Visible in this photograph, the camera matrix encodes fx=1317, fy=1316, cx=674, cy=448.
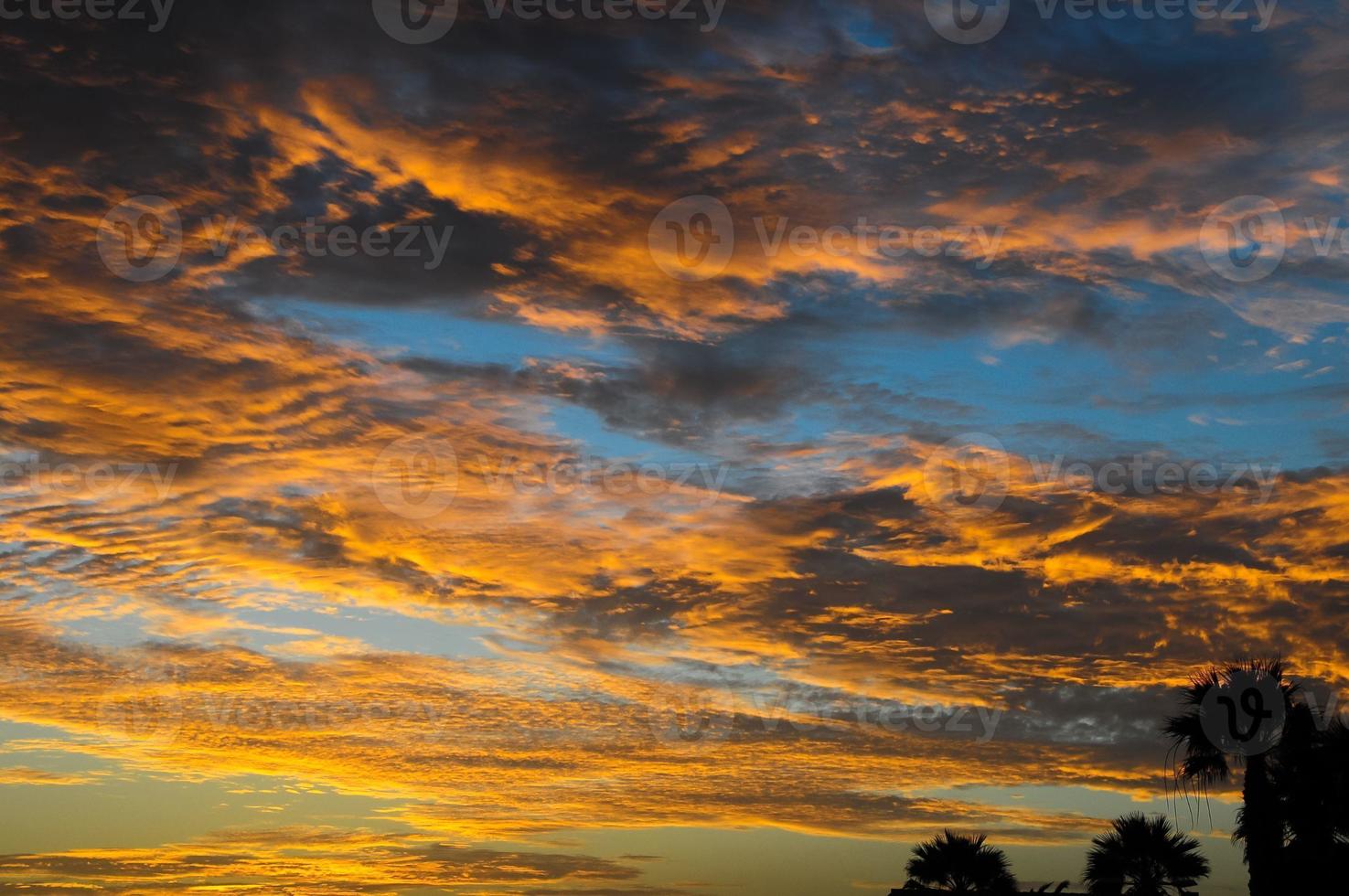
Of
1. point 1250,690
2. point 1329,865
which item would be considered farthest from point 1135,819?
point 1329,865

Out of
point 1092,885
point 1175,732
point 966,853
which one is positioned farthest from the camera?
point 966,853

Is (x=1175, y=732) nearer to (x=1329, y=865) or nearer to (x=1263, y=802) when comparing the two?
(x=1263, y=802)

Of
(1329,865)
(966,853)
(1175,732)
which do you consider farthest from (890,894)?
(1329,865)

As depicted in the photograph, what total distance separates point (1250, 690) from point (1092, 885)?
32.0 feet

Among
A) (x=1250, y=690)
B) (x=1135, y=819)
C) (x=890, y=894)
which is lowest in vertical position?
(x=890, y=894)

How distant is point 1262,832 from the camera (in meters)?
39.0

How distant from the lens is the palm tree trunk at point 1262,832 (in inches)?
1502

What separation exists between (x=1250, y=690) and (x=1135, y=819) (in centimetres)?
746

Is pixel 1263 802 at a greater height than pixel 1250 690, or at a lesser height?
lesser

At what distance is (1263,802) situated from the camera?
129 feet

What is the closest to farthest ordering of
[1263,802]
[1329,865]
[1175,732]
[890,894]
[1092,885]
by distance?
[1329,865] < [1263,802] < [1175,732] < [1092,885] < [890,894]

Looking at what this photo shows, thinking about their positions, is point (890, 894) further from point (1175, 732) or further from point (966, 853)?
point (1175, 732)

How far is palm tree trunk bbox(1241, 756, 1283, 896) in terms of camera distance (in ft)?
125

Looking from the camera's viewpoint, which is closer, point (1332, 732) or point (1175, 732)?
point (1332, 732)
